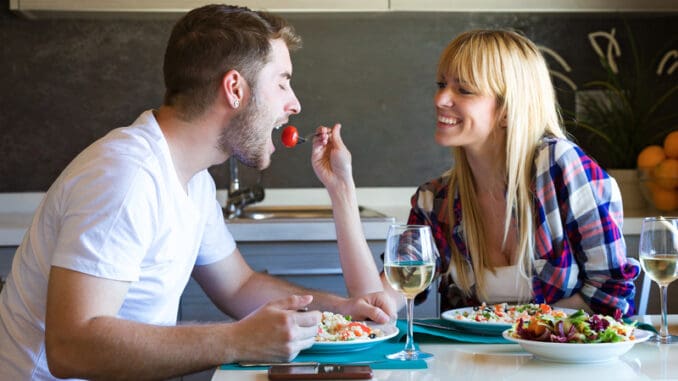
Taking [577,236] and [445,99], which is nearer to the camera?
[577,236]

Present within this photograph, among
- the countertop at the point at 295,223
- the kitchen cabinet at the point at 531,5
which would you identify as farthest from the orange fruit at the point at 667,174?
the kitchen cabinet at the point at 531,5

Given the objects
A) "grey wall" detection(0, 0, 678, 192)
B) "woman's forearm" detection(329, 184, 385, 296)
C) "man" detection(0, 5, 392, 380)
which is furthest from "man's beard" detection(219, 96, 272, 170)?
"grey wall" detection(0, 0, 678, 192)

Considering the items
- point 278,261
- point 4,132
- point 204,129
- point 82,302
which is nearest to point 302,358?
point 82,302

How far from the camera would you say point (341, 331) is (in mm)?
1479

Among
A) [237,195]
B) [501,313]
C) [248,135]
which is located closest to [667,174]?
[237,195]

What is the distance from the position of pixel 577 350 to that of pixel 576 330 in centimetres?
4

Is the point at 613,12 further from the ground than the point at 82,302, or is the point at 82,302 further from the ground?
the point at 613,12

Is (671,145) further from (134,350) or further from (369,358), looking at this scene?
(134,350)

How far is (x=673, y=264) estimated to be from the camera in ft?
4.79

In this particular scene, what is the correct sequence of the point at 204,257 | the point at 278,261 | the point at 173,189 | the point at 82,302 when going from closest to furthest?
the point at 82,302 → the point at 173,189 → the point at 204,257 → the point at 278,261

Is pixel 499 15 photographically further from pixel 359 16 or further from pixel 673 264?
pixel 673 264

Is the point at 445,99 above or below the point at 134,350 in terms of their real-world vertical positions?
above

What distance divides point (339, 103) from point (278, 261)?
85cm

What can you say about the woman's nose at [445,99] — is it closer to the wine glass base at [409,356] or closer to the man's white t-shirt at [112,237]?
the man's white t-shirt at [112,237]
